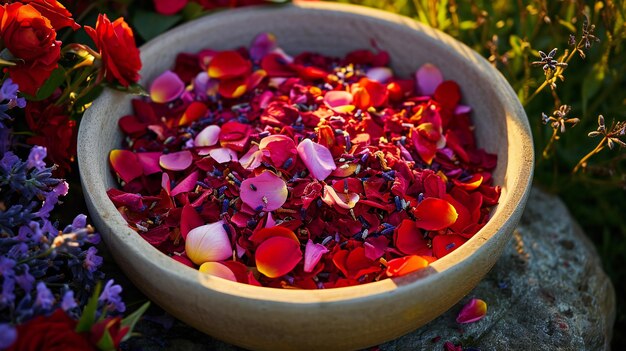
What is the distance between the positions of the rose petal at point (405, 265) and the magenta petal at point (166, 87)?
2.07ft

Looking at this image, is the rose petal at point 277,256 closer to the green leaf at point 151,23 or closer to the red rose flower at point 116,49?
the red rose flower at point 116,49

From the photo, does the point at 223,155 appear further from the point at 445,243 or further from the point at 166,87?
the point at 445,243

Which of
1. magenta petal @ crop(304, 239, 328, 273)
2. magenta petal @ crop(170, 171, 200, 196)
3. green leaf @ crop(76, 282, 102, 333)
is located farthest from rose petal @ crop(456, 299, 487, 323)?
green leaf @ crop(76, 282, 102, 333)

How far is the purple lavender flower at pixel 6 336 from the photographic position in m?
0.81

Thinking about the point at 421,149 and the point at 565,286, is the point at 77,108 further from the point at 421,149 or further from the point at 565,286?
the point at 565,286

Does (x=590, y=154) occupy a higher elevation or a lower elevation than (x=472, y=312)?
higher

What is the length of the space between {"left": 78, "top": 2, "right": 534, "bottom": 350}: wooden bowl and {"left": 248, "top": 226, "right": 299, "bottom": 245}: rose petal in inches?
5.6

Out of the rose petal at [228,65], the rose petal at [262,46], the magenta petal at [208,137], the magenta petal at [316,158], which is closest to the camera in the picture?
the magenta petal at [316,158]

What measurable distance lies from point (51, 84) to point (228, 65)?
0.37 m

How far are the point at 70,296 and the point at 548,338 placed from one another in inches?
33.0

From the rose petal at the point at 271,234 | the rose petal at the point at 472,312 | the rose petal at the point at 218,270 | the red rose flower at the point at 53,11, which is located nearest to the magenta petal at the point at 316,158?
the rose petal at the point at 271,234

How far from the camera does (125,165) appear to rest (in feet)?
4.01

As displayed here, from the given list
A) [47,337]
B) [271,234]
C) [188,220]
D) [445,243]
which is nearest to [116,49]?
[188,220]

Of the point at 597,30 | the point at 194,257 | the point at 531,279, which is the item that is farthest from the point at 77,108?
the point at 597,30
